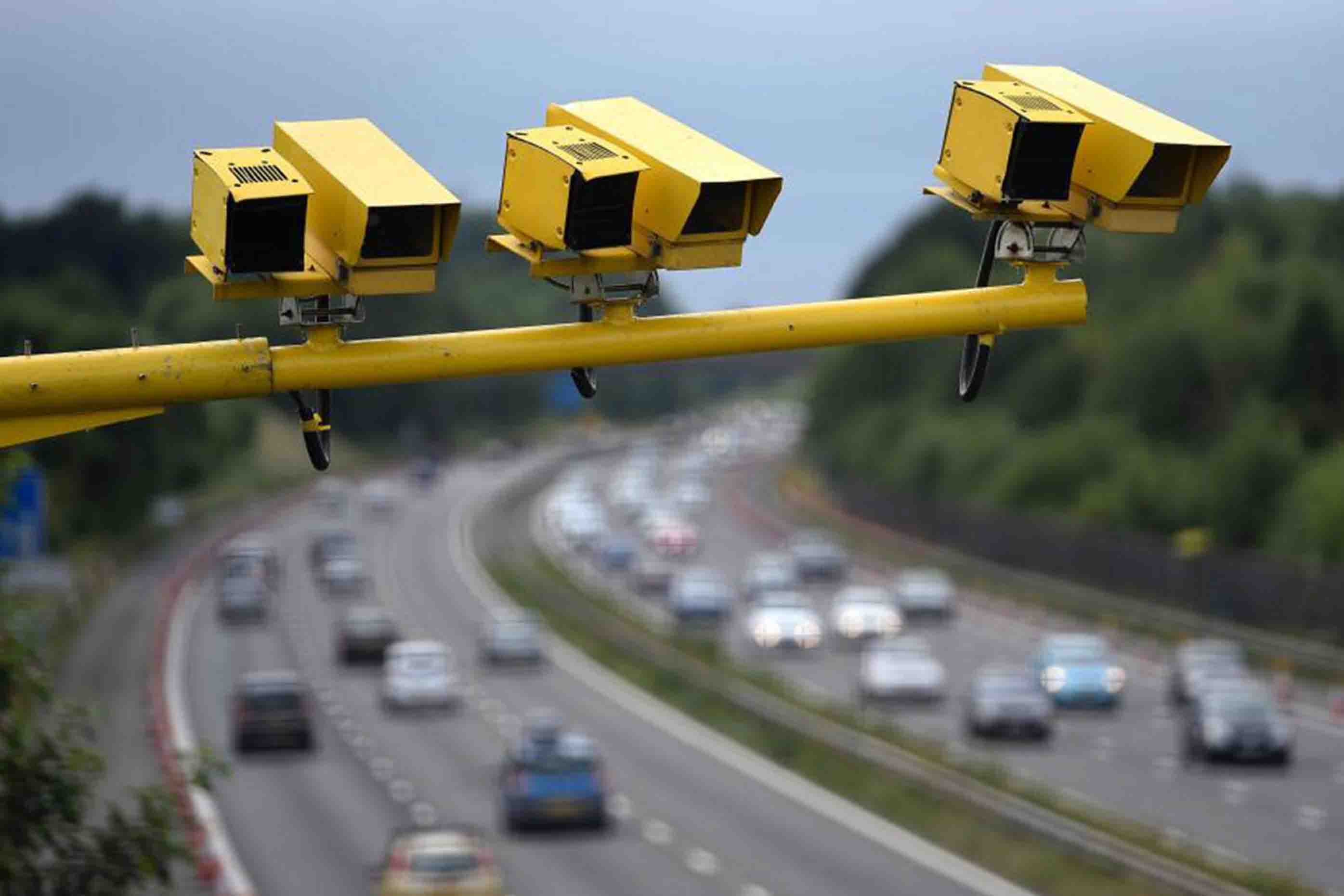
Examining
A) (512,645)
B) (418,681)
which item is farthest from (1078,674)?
(512,645)

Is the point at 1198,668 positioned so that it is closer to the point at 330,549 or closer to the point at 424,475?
the point at 330,549

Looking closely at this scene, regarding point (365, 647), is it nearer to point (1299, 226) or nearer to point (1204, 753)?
point (1204, 753)

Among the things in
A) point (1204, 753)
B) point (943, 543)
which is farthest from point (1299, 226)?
point (1204, 753)

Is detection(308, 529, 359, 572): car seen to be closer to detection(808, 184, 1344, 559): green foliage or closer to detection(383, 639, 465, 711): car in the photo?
detection(808, 184, 1344, 559): green foliage

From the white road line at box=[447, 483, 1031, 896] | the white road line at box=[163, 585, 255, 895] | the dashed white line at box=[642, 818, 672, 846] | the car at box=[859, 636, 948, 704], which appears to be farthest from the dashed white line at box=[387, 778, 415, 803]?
the car at box=[859, 636, 948, 704]

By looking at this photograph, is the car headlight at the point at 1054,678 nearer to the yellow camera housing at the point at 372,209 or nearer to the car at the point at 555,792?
the car at the point at 555,792

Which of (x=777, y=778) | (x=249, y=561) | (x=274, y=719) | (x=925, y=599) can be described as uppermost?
(x=777, y=778)
